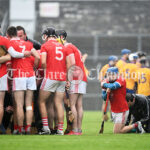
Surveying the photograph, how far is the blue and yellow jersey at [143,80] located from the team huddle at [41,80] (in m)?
3.85

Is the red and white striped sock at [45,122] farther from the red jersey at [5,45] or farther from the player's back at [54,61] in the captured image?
the red jersey at [5,45]

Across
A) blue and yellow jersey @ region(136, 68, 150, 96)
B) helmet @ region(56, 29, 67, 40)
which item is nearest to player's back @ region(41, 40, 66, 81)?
helmet @ region(56, 29, 67, 40)

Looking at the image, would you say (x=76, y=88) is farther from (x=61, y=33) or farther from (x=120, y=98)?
(x=61, y=33)

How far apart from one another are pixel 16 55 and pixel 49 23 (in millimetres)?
15972

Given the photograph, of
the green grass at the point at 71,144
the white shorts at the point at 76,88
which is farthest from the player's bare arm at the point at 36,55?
the green grass at the point at 71,144

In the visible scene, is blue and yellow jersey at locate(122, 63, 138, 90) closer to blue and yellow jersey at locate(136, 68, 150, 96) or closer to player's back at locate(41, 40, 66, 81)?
blue and yellow jersey at locate(136, 68, 150, 96)

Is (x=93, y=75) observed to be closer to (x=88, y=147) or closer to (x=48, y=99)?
(x=48, y=99)

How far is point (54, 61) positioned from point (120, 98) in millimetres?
1711

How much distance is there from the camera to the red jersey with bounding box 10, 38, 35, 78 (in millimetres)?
9750

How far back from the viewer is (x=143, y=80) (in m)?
14.2

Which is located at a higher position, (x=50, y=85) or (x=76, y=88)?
(x=50, y=85)

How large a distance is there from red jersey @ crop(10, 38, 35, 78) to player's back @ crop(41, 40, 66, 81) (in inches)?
12.6

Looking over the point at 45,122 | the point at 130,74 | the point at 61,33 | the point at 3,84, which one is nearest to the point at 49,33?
the point at 61,33

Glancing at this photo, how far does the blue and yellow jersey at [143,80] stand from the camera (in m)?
14.0
